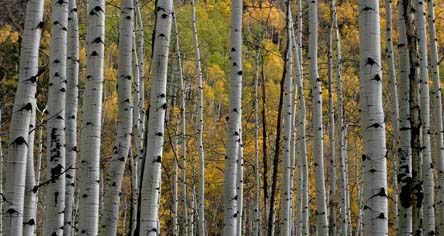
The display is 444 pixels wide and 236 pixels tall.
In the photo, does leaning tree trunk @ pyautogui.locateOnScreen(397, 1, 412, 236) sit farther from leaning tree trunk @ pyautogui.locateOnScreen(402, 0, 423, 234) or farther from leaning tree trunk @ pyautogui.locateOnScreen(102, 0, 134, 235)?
leaning tree trunk @ pyautogui.locateOnScreen(102, 0, 134, 235)

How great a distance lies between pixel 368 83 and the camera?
312 cm

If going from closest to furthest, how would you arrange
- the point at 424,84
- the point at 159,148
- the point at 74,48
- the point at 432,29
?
1. the point at 159,148
2. the point at 74,48
3. the point at 424,84
4. the point at 432,29

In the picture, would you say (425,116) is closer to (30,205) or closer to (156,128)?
(156,128)

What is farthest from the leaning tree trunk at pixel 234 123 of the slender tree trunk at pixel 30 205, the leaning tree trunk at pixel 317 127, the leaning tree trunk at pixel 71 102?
the leaning tree trunk at pixel 317 127

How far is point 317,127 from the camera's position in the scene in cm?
686

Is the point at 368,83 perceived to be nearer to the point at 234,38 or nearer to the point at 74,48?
the point at 234,38

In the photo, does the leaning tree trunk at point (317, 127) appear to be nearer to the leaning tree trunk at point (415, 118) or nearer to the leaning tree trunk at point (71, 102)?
the leaning tree trunk at point (415, 118)

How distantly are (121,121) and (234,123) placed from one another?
3.32ft

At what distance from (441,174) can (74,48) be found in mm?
4555

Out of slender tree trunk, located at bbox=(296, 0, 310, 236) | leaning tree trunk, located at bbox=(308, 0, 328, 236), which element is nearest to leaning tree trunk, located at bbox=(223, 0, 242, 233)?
leaning tree trunk, located at bbox=(308, 0, 328, 236)

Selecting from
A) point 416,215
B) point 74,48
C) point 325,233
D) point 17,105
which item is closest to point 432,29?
point 325,233

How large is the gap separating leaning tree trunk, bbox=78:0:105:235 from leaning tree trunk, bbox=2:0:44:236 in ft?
2.73

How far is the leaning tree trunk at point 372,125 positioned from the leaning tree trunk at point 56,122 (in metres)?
2.08

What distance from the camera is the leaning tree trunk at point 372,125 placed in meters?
3.00
